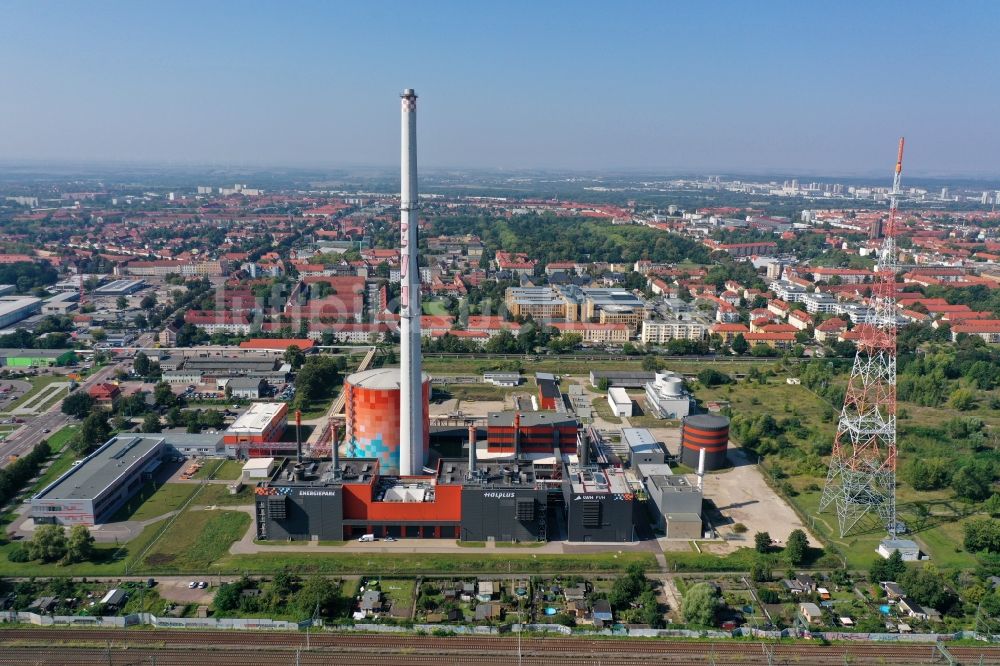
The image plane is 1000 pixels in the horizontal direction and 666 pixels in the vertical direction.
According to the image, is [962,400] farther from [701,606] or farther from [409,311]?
[409,311]

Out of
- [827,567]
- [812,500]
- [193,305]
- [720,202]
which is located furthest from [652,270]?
[720,202]

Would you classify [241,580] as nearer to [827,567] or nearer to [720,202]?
[827,567]

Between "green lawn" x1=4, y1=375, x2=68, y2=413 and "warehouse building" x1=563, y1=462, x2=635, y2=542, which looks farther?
"green lawn" x1=4, y1=375, x2=68, y2=413

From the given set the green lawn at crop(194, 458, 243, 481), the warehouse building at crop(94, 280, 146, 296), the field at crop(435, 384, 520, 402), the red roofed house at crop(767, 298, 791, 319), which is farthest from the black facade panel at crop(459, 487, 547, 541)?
the warehouse building at crop(94, 280, 146, 296)

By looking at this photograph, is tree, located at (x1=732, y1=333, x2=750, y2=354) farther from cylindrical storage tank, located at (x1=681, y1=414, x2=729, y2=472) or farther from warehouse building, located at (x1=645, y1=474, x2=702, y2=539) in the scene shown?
warehouse building, located at (x1=645, y1=474, x2=702, y2=539)

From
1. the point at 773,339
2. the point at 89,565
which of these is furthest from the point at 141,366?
the point at 773,339

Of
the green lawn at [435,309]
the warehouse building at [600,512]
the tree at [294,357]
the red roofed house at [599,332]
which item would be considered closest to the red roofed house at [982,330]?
the red roofed house at [599,332]
